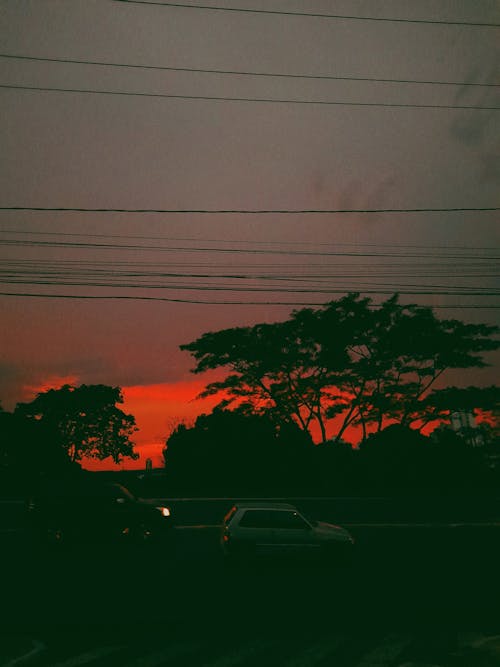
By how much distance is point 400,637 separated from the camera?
7715mm

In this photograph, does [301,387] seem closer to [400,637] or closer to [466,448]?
[466,448]

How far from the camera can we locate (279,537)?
13164mm

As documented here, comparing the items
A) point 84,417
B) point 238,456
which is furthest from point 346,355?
point 84,417

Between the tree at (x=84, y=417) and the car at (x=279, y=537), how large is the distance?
4741cm

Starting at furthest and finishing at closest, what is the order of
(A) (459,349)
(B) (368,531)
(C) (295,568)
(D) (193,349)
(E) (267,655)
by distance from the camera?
(D) (193,349) → (A) (459,349) → (B) (368,531) → (C) (295,568) → (E) (267,655)

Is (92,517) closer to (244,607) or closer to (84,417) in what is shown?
(244,607)

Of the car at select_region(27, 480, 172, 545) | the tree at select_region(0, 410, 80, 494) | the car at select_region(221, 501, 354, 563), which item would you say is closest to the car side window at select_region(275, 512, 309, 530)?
the car at select_region(221, 501, 354, 563)

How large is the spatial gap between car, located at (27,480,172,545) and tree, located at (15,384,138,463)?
43.0 meters

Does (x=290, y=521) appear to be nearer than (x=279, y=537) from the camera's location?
No

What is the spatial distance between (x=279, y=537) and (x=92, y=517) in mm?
5480

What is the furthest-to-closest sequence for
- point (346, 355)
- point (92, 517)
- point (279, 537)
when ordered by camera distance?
point (346, 355) < point (92, 517) < point (279, 537)

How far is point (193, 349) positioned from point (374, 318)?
445 inches

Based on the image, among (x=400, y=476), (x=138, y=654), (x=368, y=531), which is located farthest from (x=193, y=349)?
(x=138, y=654)

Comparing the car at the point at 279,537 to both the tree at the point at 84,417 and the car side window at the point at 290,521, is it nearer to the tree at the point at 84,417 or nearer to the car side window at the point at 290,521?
the car side window at the point at 290,521
